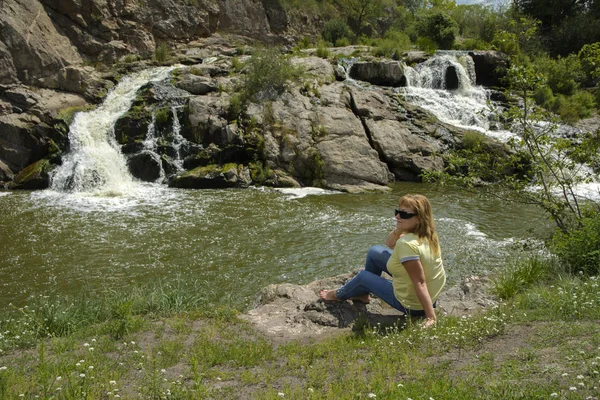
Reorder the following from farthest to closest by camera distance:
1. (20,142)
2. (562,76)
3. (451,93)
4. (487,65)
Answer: (562,76) < (487,65) < (451,93) < (20,142)

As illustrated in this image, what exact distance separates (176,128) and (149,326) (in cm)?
1356

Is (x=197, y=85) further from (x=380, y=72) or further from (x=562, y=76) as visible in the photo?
(x=562, y=76)

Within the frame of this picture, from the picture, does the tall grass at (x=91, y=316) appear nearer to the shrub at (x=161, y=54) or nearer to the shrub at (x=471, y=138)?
the shrub at (x=471, y=138)

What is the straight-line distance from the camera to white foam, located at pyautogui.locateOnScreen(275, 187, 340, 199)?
47.3ft

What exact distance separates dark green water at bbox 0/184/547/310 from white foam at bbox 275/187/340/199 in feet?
1.13

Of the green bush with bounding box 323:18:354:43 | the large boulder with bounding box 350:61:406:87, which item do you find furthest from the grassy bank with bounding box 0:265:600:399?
Result: the green bush with bounding box 323:18:354:43

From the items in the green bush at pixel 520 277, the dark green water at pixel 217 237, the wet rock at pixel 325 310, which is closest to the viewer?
the wet rock at pixel 325 310

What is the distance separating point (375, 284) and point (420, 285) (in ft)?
2.25

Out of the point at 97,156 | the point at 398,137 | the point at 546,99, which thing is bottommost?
the point at 97,156

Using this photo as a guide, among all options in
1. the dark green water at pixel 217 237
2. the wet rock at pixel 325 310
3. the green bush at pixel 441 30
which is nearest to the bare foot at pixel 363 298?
the wet rock at pixel 325 310

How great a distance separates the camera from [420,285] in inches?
169

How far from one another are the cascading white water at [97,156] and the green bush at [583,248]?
12795 millimetres

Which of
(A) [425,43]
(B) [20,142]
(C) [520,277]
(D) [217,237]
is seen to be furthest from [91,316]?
(A) [425,43]

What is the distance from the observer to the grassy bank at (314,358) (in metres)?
3.09
